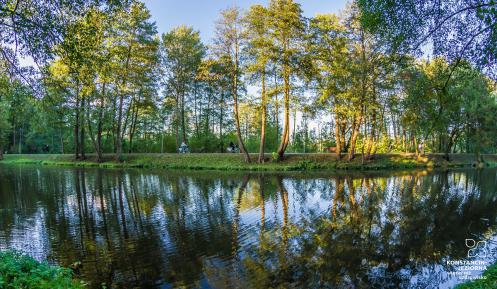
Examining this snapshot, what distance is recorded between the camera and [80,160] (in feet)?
141

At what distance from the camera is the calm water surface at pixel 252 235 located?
7.28 meters

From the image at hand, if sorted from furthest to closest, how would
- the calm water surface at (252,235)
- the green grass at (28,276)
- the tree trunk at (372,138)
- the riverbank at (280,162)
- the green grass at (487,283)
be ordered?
1. the tree trunk at (372,138)
2. the riverbank at (280,162)
3. the calm water surface at (252,235)
4. the green grass at (487,283)
5. the green grass at (28,276)

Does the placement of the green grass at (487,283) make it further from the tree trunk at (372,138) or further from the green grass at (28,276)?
the tree trunk at (372,138)

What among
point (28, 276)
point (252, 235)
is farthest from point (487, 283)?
point (28, 276)

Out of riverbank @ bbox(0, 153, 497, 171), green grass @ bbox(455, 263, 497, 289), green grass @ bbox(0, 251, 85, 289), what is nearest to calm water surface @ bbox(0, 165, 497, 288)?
green grass @ bbox(455, 263, 497, 289)

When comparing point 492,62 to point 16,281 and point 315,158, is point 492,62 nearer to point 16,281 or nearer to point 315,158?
point 16,281

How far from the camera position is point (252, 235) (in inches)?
403

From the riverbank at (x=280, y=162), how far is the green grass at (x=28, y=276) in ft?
86.1

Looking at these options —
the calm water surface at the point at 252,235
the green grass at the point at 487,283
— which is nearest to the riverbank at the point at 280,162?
the calm water surface at the point at 252,235

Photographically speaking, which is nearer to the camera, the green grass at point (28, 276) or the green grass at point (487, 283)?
the green grass at point (28, 276)

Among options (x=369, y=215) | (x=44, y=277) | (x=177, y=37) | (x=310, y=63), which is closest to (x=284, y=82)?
(x=310, y=63)

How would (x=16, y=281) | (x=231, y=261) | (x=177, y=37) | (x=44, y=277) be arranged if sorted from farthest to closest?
(x=177, y=37)
(x=231, y=261)
(x=44, y=277)
(x=16, y=281)

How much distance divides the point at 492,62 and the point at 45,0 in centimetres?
1181

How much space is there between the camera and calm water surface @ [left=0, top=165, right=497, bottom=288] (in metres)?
7.28
